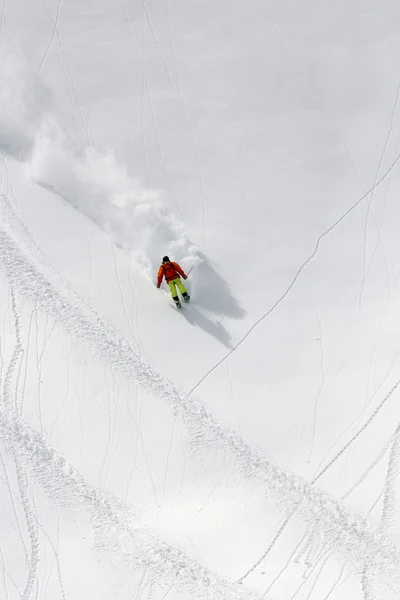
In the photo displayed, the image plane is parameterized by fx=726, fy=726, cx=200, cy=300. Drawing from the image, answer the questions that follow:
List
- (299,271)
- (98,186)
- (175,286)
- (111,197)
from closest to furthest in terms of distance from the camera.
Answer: (175,286), (299,271), (111,197), (98,186)

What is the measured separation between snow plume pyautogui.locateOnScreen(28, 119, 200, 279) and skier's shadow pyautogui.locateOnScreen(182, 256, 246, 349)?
390 millimetres

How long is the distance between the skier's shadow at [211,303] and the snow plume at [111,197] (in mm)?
390

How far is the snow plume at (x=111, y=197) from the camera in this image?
16.9 metres

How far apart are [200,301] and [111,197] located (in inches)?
138

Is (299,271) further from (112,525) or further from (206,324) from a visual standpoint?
(112,525)

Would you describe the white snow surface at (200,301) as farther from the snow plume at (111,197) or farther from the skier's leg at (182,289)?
the skier's leg at (182,289)

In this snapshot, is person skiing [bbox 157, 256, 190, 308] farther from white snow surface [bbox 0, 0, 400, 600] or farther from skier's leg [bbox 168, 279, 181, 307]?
white snow surface [bbox 0, 0, 400, 600]

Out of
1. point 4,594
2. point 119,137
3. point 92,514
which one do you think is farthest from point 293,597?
point 119,137

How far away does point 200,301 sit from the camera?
16469 mm

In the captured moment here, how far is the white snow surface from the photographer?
13.4 metres

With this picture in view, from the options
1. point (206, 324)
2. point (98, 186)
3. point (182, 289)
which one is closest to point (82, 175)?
point (98, 186)

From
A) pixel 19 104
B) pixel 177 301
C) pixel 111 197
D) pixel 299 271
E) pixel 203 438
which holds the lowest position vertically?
pixel 203 438

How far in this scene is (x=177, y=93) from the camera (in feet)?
62.5

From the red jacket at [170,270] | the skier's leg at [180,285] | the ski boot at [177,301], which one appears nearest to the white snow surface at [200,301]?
the ski boot at [177,301]
